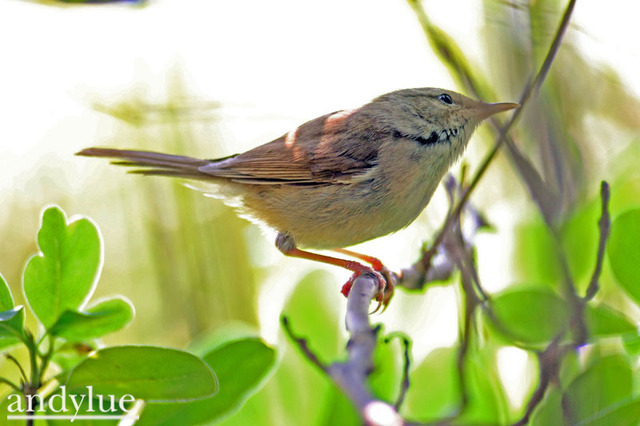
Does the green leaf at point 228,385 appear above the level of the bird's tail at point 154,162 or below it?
below

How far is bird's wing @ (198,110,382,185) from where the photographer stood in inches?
136

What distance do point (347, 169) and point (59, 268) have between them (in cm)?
175

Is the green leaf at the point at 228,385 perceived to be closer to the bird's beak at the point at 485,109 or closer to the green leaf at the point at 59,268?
the green leaf at the point at 59,268

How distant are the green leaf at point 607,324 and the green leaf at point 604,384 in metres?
0.10

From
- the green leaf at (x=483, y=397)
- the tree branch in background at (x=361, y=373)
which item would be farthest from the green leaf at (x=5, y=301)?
the green leaf at (x=483, y=397)

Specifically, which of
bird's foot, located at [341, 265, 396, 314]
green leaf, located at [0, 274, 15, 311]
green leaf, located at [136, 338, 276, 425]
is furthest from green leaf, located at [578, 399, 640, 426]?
green leaf, located at [0, 274, 15, 311]

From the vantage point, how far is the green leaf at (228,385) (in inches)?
78.2

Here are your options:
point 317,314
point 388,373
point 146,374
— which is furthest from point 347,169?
point 146,374

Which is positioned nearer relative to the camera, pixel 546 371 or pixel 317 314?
pixel 546 371

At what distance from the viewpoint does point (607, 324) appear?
2.20 metres

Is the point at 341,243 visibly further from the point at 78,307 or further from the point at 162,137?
the point at 162,137

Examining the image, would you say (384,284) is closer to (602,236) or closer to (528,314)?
(528,314)

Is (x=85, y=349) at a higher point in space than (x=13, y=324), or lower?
lower

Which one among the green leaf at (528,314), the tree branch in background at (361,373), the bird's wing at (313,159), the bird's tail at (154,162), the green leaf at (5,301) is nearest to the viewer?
the tree branch in background at (361,373)
